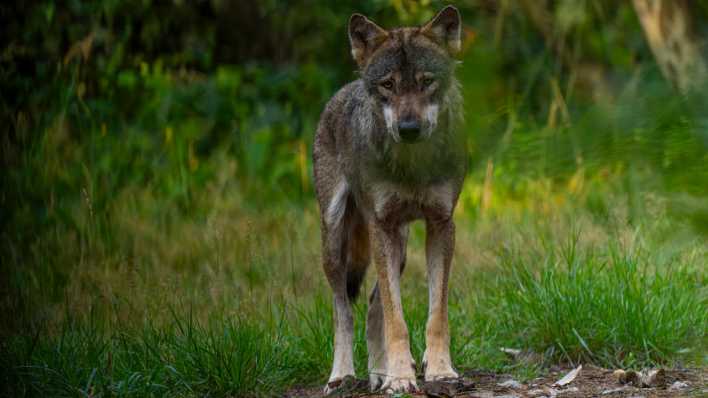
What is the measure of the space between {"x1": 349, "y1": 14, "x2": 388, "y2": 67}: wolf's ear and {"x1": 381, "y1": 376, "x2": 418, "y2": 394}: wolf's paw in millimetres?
1596

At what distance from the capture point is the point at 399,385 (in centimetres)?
436

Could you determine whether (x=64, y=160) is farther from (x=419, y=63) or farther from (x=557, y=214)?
(x=419, y=63)

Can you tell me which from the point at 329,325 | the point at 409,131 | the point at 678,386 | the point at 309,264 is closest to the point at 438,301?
the point at 329,325

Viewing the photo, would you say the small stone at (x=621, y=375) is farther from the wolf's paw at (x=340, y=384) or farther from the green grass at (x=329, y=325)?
the wolf's paw at (x=340, y=384)

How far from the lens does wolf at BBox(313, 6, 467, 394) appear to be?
4.36 meters

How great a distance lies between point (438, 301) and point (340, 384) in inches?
25.7

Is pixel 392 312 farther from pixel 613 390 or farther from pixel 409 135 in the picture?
pixel 613 390

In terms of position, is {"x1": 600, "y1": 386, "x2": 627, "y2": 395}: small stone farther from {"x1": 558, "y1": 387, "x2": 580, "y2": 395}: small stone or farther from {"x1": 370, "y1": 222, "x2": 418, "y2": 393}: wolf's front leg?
{"x1": 370, "y1": 222, "x2": 418, "y2": 393}: wolf's front leg

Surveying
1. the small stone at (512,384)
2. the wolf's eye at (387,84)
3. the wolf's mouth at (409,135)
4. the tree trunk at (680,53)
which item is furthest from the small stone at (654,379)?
the tree trunk at (680,53)

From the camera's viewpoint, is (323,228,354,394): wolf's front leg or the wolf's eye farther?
(323,228,354,394): wolf's front leg

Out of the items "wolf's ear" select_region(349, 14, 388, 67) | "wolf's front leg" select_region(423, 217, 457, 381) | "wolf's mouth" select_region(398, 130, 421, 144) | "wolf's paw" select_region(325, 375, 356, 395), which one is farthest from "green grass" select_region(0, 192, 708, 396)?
"wolf's ear" select_region(349, 14, 388, 67)

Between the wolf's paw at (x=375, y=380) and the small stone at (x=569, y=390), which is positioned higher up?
the small stone at (x=569, y=390)

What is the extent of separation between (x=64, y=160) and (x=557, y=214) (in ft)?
15.1

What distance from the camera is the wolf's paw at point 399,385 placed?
171 inches
